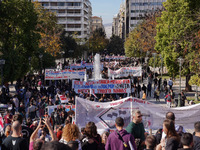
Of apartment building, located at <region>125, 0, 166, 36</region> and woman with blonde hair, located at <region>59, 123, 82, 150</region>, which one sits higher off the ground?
apartment building, located at <region>125, 0, 166, 36</region>

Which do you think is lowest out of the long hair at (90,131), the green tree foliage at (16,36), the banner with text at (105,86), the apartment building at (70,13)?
the banner with text at (105,86)

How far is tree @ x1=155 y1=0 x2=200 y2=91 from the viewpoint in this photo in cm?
2420

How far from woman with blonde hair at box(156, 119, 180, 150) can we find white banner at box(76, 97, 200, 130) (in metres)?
3.68

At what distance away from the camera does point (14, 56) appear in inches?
1070

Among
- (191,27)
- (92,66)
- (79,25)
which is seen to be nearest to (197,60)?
(191,27)

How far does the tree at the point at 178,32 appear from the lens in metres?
24.2

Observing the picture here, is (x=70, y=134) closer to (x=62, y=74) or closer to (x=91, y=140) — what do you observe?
(x=91, y=140)

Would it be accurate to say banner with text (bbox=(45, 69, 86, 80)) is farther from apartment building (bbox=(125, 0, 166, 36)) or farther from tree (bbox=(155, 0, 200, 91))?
apartment building (bbox=(125, 0, 166, 36))

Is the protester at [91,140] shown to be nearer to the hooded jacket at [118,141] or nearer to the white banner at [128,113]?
the hooded jacket at [118,141]

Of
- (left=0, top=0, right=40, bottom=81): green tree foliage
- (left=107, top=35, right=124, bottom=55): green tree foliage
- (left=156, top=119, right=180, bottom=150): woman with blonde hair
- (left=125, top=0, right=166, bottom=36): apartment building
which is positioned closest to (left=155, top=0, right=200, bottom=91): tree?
(left=0, top=0, right=40, bottom=81): green tree foliage

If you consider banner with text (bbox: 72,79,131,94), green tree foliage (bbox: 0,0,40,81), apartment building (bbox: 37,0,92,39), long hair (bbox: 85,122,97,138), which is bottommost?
banner with text (bbox: 72,79,131,94)

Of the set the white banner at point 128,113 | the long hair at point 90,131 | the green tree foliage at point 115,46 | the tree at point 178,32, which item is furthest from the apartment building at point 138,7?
the long hair at point 90,131

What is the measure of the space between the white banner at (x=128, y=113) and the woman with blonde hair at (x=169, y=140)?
12.1ft

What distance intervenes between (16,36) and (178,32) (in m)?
13.7
